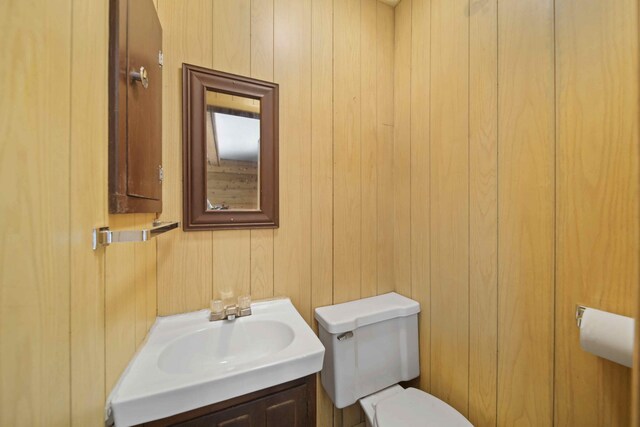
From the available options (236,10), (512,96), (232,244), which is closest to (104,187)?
(232,244)

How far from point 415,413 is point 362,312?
1.45 feet

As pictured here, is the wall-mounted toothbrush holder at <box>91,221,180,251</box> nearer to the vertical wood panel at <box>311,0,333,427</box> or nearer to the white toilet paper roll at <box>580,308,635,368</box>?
the vertical wood panel at <box>311,0,333,427</box>

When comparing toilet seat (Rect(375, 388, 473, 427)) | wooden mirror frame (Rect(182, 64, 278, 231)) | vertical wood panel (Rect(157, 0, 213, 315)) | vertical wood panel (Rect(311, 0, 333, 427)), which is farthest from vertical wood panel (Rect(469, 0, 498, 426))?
vertical wood panel (Rect(157, 0, 213, 315))

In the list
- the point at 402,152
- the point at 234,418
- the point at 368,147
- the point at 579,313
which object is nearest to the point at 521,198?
the point at 579,313

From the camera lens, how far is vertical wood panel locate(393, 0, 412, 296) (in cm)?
137

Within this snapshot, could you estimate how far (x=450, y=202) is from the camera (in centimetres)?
115

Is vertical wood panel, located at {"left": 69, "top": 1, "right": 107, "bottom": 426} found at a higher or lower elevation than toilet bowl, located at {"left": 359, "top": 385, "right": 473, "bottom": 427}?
higher

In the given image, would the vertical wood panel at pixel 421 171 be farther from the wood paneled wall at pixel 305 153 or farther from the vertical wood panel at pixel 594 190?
the vertical wood panel at pixel 594 190

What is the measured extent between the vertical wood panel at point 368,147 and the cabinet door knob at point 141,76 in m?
1.00

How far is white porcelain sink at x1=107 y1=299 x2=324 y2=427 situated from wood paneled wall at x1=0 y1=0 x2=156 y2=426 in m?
0.08

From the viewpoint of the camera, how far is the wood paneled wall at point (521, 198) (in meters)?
0.69

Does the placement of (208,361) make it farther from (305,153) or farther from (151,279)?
(305,153)

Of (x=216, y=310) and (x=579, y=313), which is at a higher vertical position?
(x=579, y=313)

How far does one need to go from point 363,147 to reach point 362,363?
113 cm
